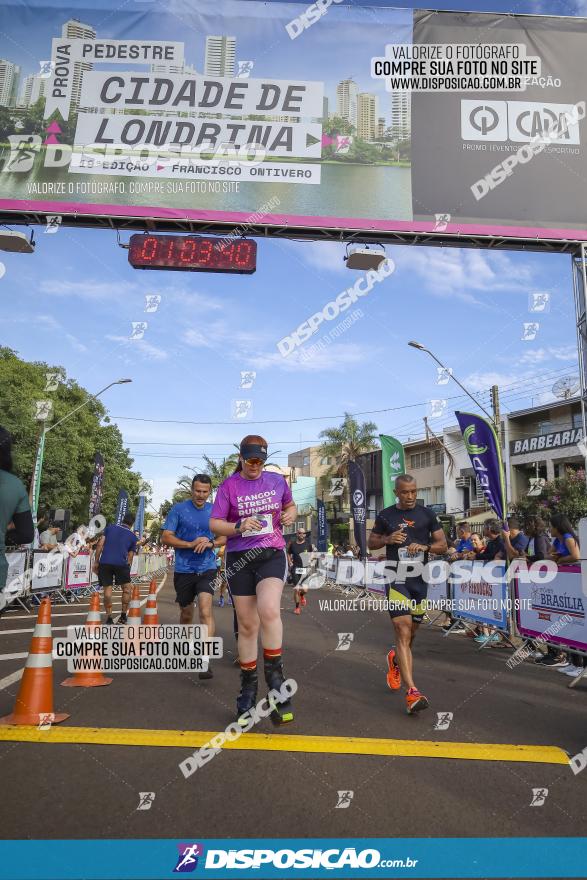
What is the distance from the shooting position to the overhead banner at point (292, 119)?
11.9m

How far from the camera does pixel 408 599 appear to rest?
5402 millimetres

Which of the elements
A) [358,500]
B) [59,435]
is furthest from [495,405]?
[59,435]

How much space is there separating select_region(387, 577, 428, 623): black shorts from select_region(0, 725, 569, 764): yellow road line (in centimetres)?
129

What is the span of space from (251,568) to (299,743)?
1.31m

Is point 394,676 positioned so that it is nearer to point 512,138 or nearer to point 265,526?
point 265,526

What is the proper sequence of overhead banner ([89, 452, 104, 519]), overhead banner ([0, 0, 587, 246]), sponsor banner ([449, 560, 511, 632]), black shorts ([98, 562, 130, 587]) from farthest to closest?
overhead banner ([89, 452, 104, 519]) → overhead banner ([0, 0, 587, 246]) → black shorts ([98, 562, 130, 587]) → sponsor banner ([449, 560, 511, 632])

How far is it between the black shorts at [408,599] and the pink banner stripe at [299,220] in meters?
Result: 8.19

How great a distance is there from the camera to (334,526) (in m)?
61.9

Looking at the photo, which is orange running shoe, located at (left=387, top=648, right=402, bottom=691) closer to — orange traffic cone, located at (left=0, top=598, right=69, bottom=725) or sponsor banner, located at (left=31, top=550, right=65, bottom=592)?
orange traffic cone, located at (left=0, top=598, right=69, bottom=725)

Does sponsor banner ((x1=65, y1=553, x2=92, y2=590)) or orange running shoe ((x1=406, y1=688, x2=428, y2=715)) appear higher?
sponsor banner ((x1=65, y1=553, x2=92, y2=590))

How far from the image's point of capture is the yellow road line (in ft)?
12.9

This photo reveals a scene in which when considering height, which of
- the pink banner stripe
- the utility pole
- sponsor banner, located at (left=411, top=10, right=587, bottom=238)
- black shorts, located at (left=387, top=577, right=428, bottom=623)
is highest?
sponsor banner, located at (left=411, top=10, right=587, bottom=238)

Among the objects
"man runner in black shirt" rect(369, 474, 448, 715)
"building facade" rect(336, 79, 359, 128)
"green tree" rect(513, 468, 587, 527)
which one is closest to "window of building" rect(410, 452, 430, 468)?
"green tree" rect(513, 468, 587, 527)

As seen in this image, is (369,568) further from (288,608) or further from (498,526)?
(498,526)
